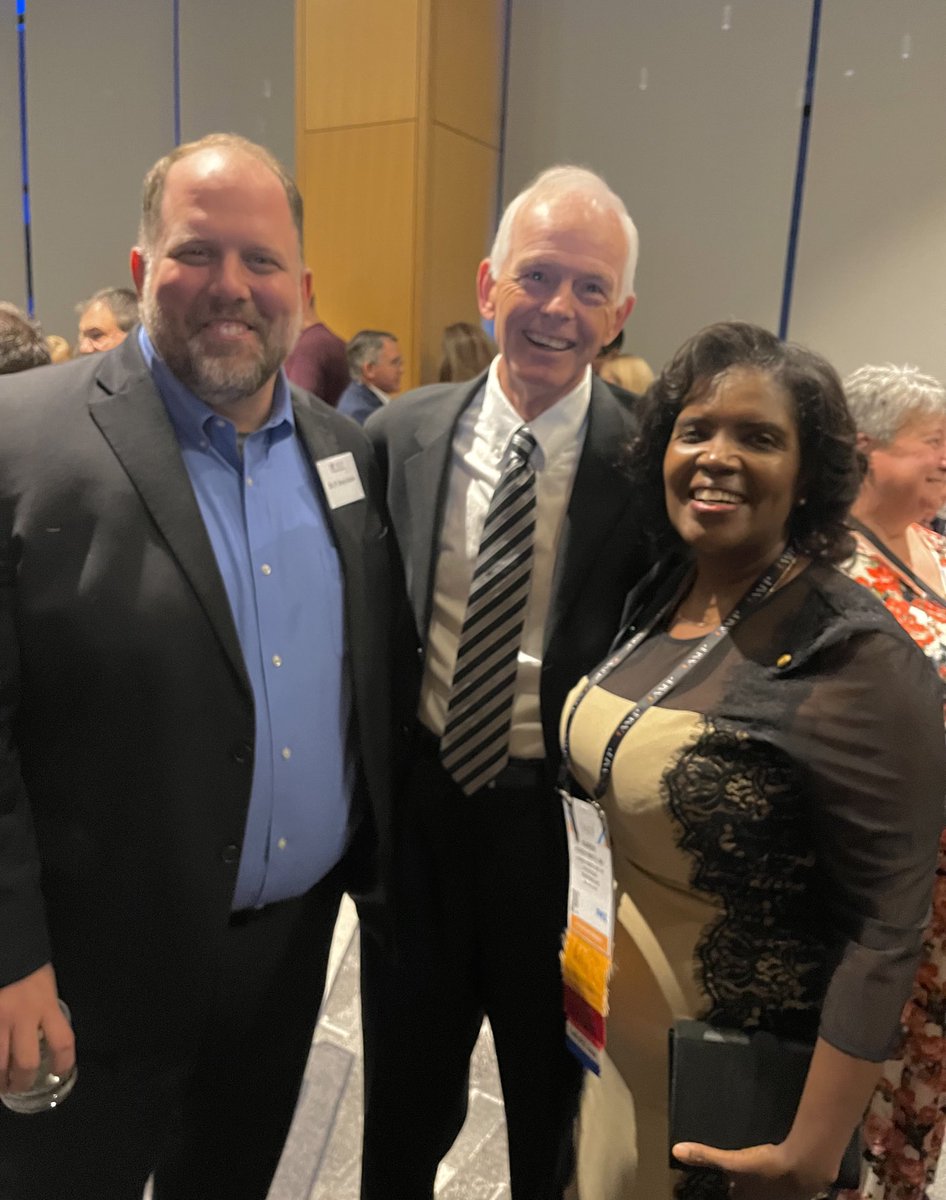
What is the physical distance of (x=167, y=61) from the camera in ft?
23.1

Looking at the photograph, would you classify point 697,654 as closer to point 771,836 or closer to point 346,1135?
point 771,836

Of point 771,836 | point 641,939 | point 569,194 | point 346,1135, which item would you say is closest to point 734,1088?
point 641,939

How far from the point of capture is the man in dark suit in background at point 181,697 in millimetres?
1224

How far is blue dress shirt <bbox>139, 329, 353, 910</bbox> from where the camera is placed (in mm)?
1360

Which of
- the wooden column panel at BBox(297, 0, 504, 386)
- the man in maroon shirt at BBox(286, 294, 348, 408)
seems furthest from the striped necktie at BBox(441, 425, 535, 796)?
the wooden column panel at BBox(297, 0, 504, 386)

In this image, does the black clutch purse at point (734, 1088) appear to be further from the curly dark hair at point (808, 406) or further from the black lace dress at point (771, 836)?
the curly dark hair at point (808, 406)

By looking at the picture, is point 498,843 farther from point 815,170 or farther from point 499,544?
point 815,170

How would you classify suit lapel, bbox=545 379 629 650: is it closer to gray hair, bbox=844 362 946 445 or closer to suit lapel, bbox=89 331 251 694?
suit lapel, bbox=89 331 251 694

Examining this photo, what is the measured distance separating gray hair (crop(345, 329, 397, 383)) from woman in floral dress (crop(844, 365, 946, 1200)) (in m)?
3.39

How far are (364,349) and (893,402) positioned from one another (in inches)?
142

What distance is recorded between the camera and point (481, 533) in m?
1.67

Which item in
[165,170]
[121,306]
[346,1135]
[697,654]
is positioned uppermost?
[165,170]

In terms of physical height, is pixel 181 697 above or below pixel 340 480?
below

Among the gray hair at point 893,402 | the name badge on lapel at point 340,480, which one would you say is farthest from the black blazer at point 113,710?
the gray hair at point 893,402
